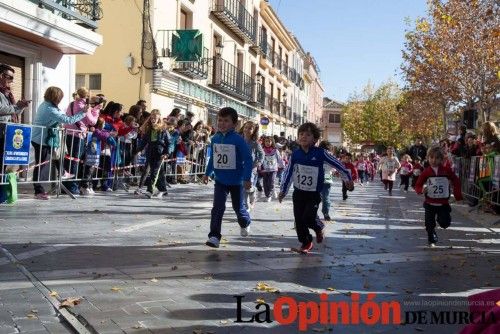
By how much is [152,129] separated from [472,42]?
1712 cm

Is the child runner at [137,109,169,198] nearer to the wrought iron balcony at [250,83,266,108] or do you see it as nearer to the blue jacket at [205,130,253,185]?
the blue jacket at [205,130,253,185]

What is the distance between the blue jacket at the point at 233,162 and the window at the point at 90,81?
15430 mm

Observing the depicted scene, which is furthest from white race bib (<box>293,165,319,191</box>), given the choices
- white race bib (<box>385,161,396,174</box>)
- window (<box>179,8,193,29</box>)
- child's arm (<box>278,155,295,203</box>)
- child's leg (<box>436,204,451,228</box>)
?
window (<box>179,8,193,29</box>)

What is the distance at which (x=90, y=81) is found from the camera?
21797mm

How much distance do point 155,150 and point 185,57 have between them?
9.90 meters

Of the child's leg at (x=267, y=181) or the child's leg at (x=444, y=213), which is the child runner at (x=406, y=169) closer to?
the child's leg at (x=267, y=181)

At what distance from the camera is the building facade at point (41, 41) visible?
12633 millimetres

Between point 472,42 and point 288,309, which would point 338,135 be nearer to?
point 472,42

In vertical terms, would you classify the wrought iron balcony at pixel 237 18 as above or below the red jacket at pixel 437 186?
above

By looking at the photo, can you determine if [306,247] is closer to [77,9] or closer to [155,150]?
[155,150]

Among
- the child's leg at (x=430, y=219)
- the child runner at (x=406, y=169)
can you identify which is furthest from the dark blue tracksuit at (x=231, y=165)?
the child runner at (x=406, y=169)

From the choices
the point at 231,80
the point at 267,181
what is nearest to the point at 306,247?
the point at 267,181

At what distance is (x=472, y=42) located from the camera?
25.0 meters

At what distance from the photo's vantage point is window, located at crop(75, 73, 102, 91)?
71.0ft
